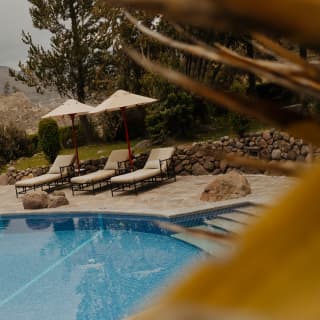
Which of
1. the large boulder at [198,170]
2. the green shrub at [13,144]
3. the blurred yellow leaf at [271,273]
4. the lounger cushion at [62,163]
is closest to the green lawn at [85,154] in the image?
the green shrub at [13,144]

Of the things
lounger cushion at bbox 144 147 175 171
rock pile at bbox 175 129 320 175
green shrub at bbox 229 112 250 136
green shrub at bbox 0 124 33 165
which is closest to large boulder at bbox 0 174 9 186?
green shrub at bbox 0 124 33 165

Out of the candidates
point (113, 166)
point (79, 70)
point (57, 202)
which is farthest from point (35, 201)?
point (79, 70)

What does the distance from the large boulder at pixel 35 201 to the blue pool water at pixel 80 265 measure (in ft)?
1.02

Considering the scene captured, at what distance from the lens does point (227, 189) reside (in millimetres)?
9883

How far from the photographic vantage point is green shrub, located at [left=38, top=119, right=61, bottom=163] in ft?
54.5

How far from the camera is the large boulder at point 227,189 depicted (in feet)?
32.1

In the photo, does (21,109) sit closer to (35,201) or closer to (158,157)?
(158,157)

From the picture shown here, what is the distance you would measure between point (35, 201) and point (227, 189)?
447 cm

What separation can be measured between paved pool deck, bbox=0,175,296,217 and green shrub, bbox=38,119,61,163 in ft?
12.0

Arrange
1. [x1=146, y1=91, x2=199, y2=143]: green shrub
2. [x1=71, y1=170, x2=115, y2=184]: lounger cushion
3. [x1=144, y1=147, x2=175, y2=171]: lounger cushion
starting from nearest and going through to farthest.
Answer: [x1=71, y1=170, x2=115, y2=184]: lounger cushion → [x1=144, y1=147, x2=175, y2=171]: lounger cushion → [x1=146, y1=91, x2=199, y2=143]: green shrub

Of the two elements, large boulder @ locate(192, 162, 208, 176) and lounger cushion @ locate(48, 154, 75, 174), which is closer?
large boulder @ locate(192, 162, 208, 176)

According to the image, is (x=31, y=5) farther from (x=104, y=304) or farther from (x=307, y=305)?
(x=307, y=305)

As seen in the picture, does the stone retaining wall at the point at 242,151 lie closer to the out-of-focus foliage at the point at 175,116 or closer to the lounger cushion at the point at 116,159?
the lounger cushion at the point at 116,159

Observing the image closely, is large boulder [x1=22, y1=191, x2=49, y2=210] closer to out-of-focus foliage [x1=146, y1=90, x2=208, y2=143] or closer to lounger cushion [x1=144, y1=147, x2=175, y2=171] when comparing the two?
lounger cushion [x1=144, y1=147, x2=175, y2=171]
